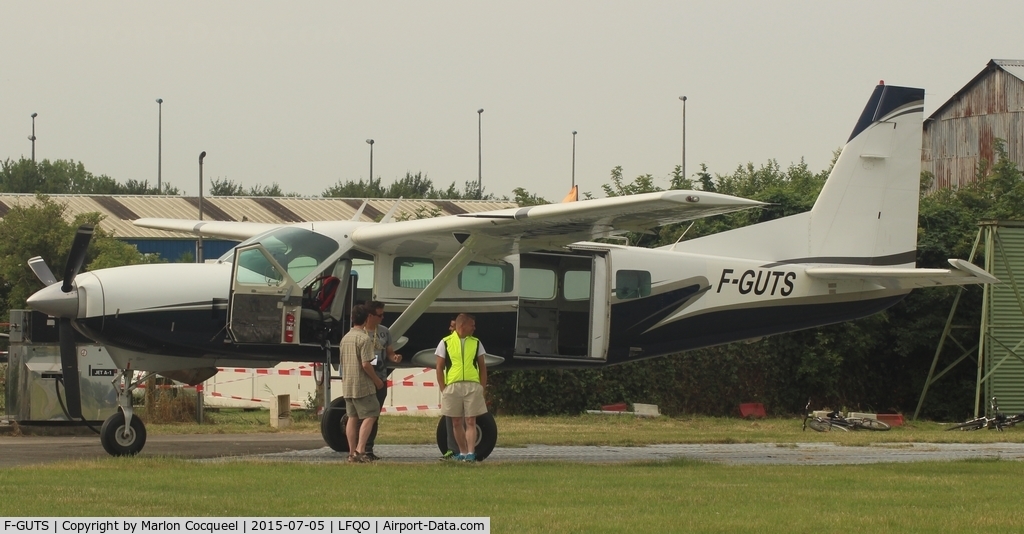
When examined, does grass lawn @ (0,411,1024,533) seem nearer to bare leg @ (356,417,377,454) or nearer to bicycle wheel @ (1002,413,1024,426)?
bare leg @ (356,417,377,454)

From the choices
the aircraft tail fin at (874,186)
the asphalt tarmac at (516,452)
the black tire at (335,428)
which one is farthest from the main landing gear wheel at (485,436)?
the aircraft tail fin at (874,186)

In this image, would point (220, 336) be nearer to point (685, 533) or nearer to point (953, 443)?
point (685, 533)

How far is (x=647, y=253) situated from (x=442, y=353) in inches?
152

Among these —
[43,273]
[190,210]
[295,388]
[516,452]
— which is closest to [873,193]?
[516,452]

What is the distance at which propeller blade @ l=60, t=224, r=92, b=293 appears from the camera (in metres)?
13.6

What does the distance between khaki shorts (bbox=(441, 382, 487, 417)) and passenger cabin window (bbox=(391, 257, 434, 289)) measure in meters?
1.91

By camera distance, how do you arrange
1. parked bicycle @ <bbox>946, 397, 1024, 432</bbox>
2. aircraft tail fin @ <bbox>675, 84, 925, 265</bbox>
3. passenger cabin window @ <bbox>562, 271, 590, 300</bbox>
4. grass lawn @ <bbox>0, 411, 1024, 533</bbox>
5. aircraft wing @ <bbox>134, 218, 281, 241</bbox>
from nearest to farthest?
grass lawn @ <bbox>0, 411, 1024, 533</bbox> → passenger cabin window @ <bbox>562, 271, 590, 300</bbox> → aircraft wing @ <bbox>134, 218, 281, 241</bbox> → aircraft tail fin @ <bbox>675, 84, 925, 265</bbox> → parked bicycle @ <bbox>946, 397, 1024, 432</bbox>

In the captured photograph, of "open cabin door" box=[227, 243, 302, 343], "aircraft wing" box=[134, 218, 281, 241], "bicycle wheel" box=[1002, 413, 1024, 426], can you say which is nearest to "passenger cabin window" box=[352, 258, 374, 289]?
"open cabin door" box=[227, 243, 302, 343]

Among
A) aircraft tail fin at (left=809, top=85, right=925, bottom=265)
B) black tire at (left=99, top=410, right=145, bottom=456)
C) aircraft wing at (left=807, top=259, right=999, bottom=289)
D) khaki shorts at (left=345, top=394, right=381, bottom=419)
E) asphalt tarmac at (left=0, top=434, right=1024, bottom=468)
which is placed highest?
aircraft tail fin at (left=809, top=85, right=925, bottom=265)

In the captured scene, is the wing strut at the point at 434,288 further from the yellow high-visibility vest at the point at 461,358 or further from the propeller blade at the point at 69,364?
the propeller blade at the point at 69,364

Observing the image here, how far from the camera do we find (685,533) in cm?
808

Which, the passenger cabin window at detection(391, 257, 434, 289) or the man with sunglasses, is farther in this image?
the passenger cabin window at detection(391, 257, 434, 289)

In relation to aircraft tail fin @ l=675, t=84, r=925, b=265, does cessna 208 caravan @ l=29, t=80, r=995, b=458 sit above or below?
below

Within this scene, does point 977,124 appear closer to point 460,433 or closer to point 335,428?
point 335,428
